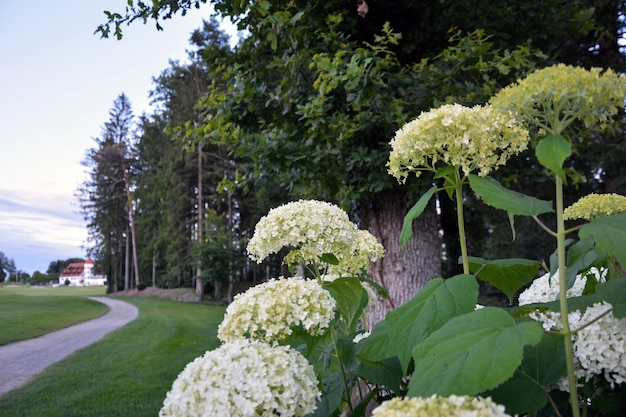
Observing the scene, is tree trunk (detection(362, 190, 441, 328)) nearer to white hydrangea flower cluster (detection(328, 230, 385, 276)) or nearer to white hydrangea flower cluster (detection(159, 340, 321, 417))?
white hydrangea flower cluster (detection(328, 230, 385, 276))

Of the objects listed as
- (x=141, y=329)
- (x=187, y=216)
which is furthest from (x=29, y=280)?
(x=141, y=329)

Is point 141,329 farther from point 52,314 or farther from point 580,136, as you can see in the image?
point 580,136

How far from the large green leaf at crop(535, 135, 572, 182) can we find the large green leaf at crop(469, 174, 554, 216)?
0.28 feet

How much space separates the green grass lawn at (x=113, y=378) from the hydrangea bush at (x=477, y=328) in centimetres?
506

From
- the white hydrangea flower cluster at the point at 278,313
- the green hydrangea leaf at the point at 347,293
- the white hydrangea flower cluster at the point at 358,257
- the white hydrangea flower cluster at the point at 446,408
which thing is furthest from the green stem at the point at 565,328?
the white hydrangea flower cluster at the point at 358,257

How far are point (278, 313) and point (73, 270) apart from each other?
87231 mm

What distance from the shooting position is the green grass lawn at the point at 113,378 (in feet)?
18.4

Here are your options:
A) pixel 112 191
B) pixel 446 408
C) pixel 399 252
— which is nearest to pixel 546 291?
pixel 446 408

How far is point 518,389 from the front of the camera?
772 millimetres

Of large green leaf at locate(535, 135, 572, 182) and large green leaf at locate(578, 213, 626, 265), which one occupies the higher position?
large green leaf at locate(535, 135, 572, 182)

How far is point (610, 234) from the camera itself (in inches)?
28.3

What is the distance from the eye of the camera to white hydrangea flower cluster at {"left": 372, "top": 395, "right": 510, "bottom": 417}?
1.83 feet

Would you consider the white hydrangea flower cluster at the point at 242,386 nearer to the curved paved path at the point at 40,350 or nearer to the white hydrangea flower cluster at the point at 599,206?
the white hydrangea flower cluster at the point at 599,206

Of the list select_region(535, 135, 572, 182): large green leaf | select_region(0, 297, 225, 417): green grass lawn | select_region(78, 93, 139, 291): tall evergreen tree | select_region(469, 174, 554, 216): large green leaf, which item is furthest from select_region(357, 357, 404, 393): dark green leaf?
select_region(78, 93, 139, 291): tall evergreen tree
